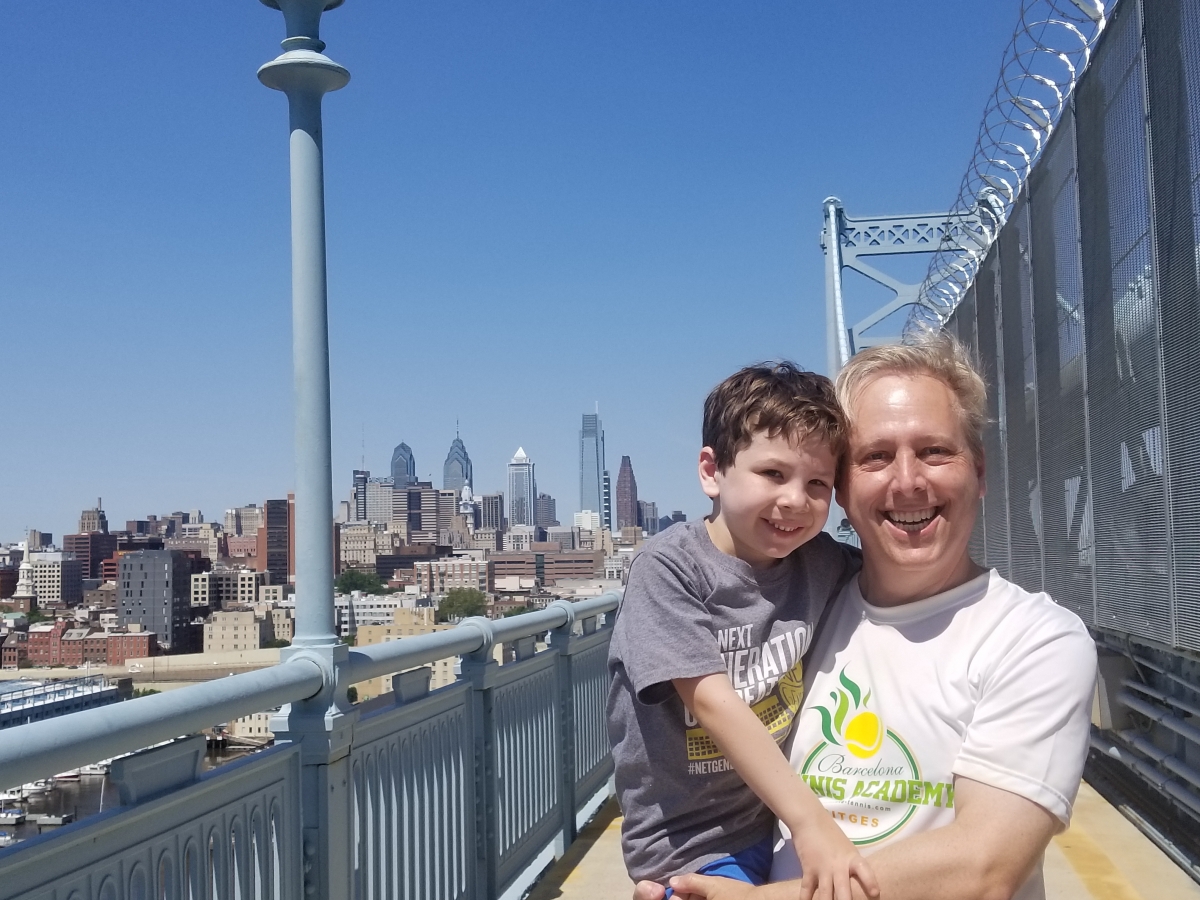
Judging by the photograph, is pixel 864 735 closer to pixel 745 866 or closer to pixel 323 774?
pixel 745 866

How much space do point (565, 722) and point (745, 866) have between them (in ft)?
10.7

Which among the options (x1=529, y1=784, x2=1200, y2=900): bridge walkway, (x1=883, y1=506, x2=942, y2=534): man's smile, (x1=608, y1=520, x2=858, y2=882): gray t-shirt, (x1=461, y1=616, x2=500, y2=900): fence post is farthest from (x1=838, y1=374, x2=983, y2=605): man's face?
(x1=529, y1=784, x2=1200, y2=900): bridge walkway

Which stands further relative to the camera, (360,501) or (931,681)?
(360,501)

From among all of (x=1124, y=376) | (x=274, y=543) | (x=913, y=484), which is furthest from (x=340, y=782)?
(x=274, y=543)

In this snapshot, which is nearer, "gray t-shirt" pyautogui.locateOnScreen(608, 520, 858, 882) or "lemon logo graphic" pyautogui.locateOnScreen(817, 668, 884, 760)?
"lemon logo graphic" pyautogui.locateOnScreen(817, 668, 884, 760)

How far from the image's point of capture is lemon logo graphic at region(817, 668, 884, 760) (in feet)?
5.94

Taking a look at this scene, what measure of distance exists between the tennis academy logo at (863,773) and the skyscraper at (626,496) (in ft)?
354

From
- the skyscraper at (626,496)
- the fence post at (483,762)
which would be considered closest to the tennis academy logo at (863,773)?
the fence post at (483,762)

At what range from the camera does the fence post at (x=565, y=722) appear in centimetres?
507

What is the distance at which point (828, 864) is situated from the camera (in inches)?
64.9

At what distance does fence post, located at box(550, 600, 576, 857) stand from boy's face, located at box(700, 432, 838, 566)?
314cm

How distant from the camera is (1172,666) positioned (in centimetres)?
482

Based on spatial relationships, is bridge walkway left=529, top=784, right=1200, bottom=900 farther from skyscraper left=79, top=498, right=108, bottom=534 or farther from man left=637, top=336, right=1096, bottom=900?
skyscraper left=79, top=498, right=108, bottom=534

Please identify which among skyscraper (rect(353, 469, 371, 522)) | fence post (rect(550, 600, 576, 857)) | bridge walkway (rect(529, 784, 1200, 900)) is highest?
skyscraper (rect(353, 469, 371, 522))
